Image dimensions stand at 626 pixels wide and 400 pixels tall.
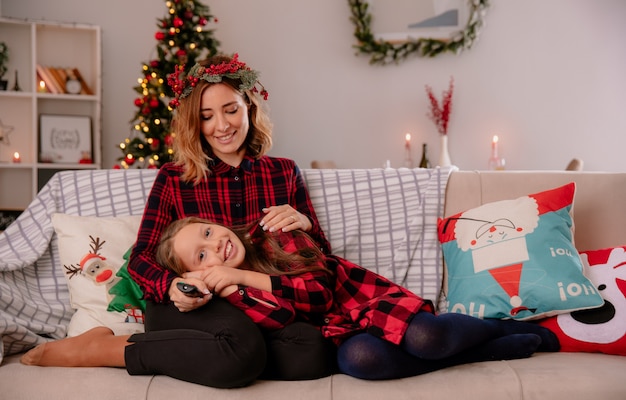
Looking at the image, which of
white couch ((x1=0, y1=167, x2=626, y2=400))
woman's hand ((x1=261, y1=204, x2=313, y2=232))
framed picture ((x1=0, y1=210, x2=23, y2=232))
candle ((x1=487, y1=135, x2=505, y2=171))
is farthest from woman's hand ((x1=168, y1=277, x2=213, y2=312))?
candle ((x1=487, y1=135, x2=505, y2=171))

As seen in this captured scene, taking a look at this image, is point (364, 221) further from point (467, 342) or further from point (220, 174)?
point (467, 342)

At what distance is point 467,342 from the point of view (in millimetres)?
1437

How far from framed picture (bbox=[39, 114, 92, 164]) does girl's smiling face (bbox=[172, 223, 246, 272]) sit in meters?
2.73

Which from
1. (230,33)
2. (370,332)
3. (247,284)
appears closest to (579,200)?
(370,332)

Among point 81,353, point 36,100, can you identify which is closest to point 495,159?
point 36,100

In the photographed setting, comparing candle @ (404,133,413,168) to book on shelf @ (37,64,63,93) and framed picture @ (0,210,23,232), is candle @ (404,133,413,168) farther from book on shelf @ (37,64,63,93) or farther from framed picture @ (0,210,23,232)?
framed picture @ (0,210,23,232)

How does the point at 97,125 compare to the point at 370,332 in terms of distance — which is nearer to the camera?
the point at 370,332

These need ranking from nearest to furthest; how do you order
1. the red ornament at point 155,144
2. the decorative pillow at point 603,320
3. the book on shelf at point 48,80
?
the decorative pillow at point 603,320
the red ornament at point 155,144
the book on shelf at point 48,80

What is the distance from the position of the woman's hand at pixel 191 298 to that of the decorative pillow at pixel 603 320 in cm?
89

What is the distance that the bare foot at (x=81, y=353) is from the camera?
58.9 inches

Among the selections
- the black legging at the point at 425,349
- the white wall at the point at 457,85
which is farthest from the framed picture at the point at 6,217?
the black legging at the point at 425,349

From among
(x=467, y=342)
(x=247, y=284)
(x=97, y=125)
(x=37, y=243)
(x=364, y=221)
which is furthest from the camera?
(x=97, y=125)

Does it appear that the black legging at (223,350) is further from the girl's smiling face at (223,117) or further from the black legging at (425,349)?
the girl's smiling face at (223,117)

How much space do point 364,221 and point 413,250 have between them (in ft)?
0.59
